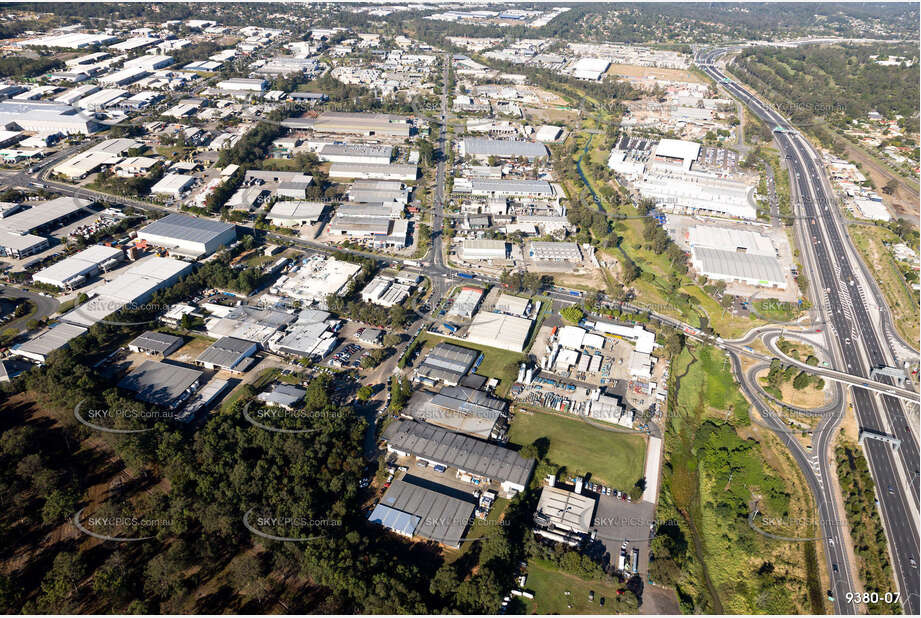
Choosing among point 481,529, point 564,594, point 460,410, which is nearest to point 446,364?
point 460,410

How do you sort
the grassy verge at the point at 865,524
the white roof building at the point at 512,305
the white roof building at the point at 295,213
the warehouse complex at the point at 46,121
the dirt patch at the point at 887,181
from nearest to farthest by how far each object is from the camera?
the grassy verge at the point at 865,524 → the white roof building at the point at 512,305 → the white roof building at the point at 295,213 → the dirt patch at the point at 887,181 → the warehouse complex at the point at 46,121

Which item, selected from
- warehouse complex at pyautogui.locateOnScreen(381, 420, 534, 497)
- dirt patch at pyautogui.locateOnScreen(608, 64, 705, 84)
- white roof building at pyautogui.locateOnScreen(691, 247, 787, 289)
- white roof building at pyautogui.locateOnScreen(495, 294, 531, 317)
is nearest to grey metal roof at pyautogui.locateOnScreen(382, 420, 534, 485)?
warehouse complex at pyautogui.locateOnScreen(381, 420, 534, 497)

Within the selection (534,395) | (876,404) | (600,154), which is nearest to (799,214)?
(600,154)

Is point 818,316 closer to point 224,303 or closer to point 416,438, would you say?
point 416,438

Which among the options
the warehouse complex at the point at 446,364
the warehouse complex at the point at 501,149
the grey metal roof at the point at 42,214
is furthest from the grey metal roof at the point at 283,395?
the warehouse complex at the point at 501,149

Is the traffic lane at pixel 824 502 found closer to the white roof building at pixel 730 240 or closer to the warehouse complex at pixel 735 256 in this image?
the warehouse complex at pixel 735 256

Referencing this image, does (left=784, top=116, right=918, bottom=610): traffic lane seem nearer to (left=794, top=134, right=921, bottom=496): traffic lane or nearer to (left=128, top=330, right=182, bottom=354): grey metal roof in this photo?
(left=794, top=134, right=921, bottom=496): traffic lane
